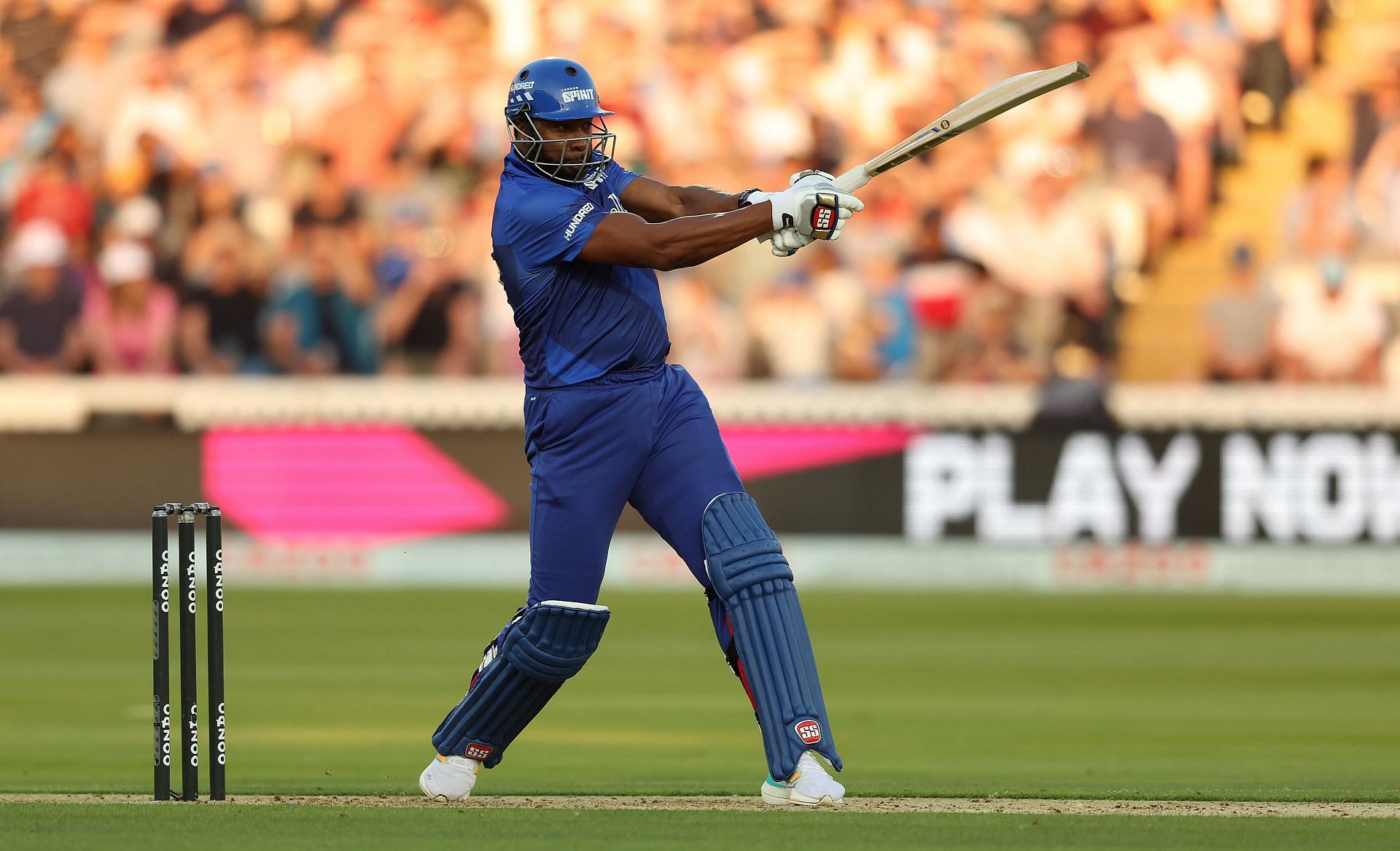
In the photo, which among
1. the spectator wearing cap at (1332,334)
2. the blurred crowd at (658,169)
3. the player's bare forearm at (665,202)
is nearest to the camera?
the player's bare forearm at (665,202)

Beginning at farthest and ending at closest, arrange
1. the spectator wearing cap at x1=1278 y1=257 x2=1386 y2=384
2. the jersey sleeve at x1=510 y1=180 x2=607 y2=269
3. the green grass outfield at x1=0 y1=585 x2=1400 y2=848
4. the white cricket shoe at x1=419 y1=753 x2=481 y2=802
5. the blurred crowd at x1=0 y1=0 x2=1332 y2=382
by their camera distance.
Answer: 1. the blurred crowd at x1=0 y1=0 x2=1332 y2=382
2. the spectator wearing cap at x1=1278 y1=257 x2=1386 y2=384
3. the white cricket shoe at x1=419 y1=753 x2=481 y2=802
4. the jersey sleeve at x1=510 y1=180 x2=607 y2=269
5. the green grass outfield at x1=0 y1=585 x2=1400 y2=848

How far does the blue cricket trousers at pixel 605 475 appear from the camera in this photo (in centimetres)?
585

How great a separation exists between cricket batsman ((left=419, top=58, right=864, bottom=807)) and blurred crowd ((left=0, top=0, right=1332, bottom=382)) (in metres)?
8.11

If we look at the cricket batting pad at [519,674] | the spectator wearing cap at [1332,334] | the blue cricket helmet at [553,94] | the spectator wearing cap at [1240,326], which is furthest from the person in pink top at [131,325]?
the blue cricket helmet at [553,94]

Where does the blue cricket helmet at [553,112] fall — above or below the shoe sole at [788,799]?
above

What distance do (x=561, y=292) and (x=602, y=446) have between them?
43 cm

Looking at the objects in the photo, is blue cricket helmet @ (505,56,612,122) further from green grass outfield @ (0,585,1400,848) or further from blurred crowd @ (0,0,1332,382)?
blurred crowd @ (0,0,1332,382)

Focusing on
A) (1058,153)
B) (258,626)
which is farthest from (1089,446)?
(258,626)

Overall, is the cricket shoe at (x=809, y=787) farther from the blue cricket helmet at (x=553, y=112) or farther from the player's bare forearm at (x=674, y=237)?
the blue cricket helmet at (x=553, y=112)

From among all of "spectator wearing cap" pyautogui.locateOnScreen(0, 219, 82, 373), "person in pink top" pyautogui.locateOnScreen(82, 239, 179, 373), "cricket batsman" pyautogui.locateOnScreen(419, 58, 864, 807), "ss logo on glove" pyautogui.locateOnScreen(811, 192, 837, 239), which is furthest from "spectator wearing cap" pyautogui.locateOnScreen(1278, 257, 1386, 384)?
"ss logo on glove" pyautogui.locateOnScreen(811, 192, 837, 239)

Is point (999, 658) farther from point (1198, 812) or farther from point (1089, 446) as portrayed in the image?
point (1198, 812)

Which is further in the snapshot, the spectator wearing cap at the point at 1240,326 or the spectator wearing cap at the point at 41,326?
the spectator wearing cap at the point at 41,326

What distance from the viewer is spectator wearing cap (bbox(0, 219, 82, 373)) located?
1429 centimetres

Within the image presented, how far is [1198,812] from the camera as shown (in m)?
5.87
